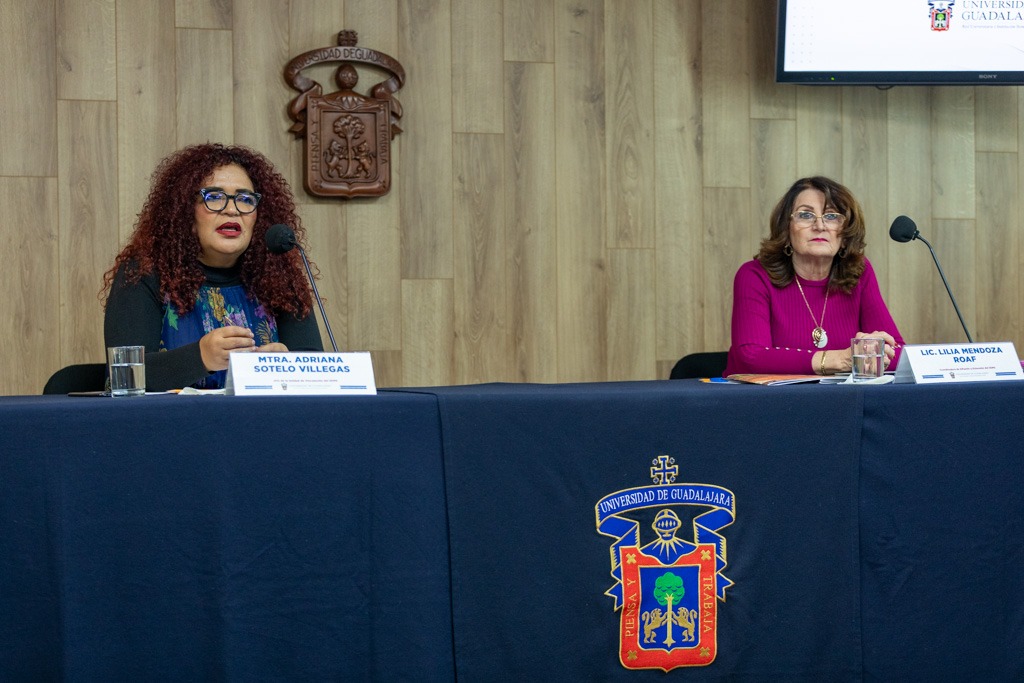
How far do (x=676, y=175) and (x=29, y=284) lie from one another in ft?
6.71

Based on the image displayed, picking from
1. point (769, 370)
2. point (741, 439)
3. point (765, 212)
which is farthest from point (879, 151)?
point (741, 439)

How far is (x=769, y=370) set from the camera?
2.52m

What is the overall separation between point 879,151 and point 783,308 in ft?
4.32

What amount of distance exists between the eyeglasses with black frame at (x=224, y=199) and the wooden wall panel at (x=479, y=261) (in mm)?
1051

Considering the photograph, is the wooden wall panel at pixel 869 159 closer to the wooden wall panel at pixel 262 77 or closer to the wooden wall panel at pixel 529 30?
the wooden wall panel at pixel 529 30

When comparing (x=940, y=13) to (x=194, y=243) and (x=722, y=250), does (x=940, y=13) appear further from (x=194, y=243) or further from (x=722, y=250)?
(x=194, y=243)

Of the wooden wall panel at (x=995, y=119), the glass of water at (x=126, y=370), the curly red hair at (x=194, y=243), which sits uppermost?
the wooden wall panel at (x=995, y=119)

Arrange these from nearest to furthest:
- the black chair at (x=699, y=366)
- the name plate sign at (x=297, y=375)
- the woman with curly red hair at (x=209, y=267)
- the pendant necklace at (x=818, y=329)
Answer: the name plate sign at (x=297, y=375) → the woman with curly red hair at (x=209, y=267) → the pendant necklace at (x=818, y=329) → the black chair at (x=699, y=366)

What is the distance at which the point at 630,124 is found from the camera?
143 inches

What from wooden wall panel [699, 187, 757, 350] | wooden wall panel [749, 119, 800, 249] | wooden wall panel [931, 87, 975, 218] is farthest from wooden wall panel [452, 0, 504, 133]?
wooden wall panel [931, 87, 975, 218]

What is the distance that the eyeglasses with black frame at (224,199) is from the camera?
251 centimetres

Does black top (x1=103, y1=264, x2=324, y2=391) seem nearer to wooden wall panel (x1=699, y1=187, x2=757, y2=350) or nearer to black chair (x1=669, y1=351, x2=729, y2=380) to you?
black chair (x1=669, y1=351, x2=729, y2=380)

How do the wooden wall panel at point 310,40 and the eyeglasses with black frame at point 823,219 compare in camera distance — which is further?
the wooden wall panel at point 310,40

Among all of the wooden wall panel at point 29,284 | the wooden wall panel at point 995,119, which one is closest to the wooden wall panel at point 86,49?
the wooden wall panel at point 29,284
